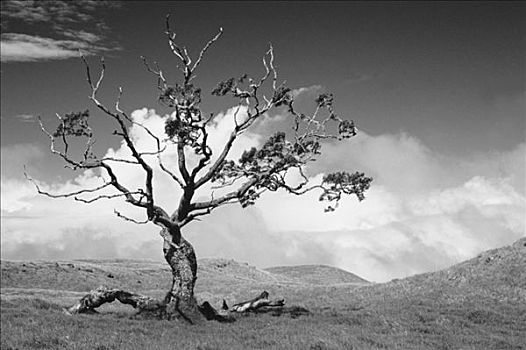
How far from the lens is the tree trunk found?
28.0 metres

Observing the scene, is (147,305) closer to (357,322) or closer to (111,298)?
(111,298)

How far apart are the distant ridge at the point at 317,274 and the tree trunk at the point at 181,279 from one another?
78463 mm

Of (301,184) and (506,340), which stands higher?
(301,184)

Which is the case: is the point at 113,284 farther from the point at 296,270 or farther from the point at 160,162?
the point at 296,270

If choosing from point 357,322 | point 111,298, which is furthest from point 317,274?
point 357,322

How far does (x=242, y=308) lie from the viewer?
32.2 m

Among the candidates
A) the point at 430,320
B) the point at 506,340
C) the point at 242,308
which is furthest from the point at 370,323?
the point at 242,308

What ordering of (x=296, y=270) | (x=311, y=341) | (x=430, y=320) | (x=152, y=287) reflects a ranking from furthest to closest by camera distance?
(x=296, y=270), (x=152, y=287), (x=430, y=320), (x=311, y=341)

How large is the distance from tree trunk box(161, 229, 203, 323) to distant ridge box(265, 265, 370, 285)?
7846cm

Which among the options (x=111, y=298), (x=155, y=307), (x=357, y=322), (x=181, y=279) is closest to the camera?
(x=357, y=322)

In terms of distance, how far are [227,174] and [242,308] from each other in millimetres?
8573

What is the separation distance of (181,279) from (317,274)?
91111mm

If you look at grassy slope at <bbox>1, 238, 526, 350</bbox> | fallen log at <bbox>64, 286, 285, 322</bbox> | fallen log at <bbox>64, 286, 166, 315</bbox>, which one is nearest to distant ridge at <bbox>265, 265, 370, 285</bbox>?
grassy slope at <bbox>1, 238, 526, 350</bbox>

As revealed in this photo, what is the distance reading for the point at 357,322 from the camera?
26.5 meters
